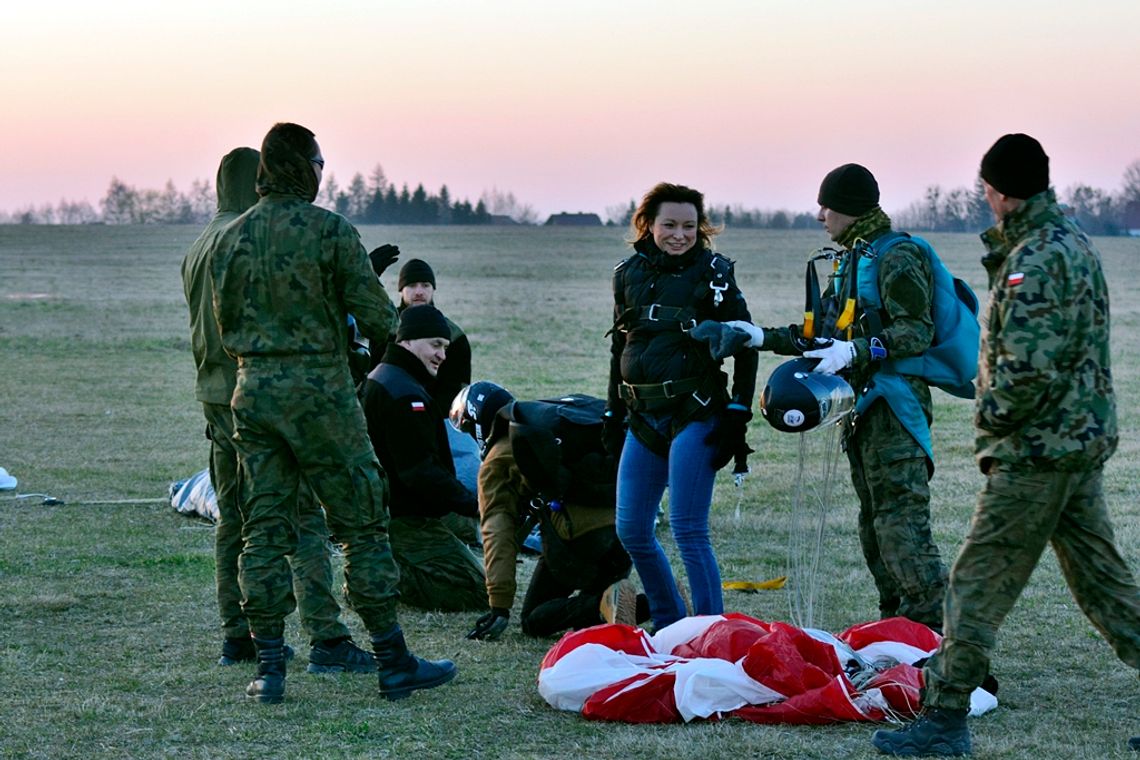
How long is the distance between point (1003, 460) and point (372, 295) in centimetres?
244

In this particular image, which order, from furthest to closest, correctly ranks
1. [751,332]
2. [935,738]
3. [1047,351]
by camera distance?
[751,332], [935,738], [1047,351]

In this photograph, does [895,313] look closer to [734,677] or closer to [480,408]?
[734,677]

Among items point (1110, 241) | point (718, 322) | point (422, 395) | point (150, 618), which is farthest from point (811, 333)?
point (1110, 241)

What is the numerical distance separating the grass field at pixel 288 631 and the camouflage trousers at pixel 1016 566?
1.25 feet

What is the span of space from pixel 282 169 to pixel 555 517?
2.33m

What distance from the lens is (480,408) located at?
293 inches

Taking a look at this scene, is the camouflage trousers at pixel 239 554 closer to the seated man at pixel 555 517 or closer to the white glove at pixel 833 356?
the seated man at pixel 555 517

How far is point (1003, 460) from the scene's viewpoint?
485 cm

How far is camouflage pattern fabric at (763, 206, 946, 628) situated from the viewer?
6148mm

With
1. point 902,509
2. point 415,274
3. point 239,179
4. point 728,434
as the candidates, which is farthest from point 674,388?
point 415,274

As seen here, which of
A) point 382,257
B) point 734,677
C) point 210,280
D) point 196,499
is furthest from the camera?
point 196,499

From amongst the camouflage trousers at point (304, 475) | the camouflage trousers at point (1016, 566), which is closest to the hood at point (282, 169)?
the camouflage trousers at point (304, 475)

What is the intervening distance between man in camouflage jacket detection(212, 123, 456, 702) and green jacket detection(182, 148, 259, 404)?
1.51ft

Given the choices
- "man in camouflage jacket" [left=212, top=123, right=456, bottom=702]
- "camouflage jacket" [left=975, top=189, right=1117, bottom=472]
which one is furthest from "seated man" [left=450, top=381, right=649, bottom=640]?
"camouflage jacket" [left=975, top=189, right=1117, bottom=472]
